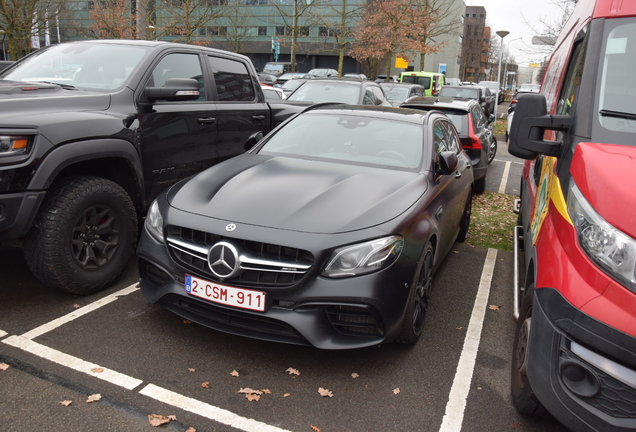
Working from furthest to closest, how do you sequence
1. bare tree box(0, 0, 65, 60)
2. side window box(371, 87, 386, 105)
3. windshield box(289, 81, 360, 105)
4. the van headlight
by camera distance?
bare tree box(0, 0, 65, 60) → side window box(371, 87, 386, 105) → windshield box(289, 81, 360, 105) → the van headlight

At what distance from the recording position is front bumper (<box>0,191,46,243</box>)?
3385 mm

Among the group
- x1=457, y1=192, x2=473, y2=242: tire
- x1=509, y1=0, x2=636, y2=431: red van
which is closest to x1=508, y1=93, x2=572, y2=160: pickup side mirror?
x1=509, y1=0, x2=636, y2=431: red van

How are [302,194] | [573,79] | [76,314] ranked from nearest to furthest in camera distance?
1. [573,79]
2. [302,194]
3. [76,314]

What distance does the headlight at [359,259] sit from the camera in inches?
120

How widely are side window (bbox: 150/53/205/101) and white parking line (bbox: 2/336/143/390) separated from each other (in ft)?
7.89

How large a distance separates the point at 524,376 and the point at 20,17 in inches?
747

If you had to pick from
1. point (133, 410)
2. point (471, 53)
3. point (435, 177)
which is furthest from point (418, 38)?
point (471, 53)

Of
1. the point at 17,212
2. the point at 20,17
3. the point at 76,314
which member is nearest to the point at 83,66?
the point at 17,212

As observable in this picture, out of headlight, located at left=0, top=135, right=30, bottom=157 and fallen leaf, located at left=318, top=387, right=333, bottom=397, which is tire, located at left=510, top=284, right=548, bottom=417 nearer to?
fallen leaf, located at left=318, top=387, right=333, bottom=397

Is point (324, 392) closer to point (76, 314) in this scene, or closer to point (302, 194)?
point (302, 194)

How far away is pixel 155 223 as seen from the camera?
360cm

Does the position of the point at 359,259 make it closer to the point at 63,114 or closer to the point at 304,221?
the point at 304,221

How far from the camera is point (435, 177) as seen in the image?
419 centimetres

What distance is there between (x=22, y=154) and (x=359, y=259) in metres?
2.29
